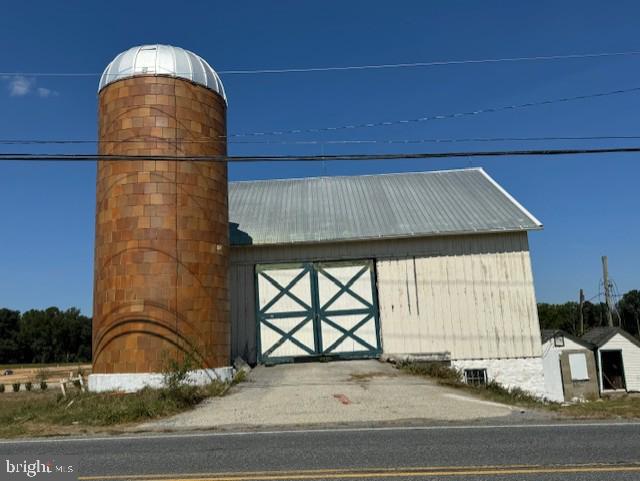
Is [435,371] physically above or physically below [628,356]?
above

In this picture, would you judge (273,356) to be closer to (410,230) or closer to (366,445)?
(410,230)

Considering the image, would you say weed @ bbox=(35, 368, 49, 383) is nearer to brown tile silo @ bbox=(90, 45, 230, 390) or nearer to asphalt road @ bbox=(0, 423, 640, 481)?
brown tile silo @ bbox=(90, 45, 230, 390)

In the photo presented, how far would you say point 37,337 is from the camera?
298 ft

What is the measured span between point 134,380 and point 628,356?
26178mm

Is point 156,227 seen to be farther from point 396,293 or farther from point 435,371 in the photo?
point 435,371

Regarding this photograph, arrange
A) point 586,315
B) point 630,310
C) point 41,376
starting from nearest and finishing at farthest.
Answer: point 41,376, point 586,315, point 630,310

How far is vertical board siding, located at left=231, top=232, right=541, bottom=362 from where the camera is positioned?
56.0ft

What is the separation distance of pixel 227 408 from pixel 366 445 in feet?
15.3

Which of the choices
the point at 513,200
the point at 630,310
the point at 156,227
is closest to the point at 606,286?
the point at 513,200

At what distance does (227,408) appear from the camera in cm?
1058

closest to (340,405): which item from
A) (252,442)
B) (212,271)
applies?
(252,442)

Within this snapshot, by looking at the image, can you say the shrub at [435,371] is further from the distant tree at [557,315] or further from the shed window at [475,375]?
the distant tree at [557,315]

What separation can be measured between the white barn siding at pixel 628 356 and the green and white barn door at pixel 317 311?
1740 cm

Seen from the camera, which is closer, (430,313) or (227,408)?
(227,408)
